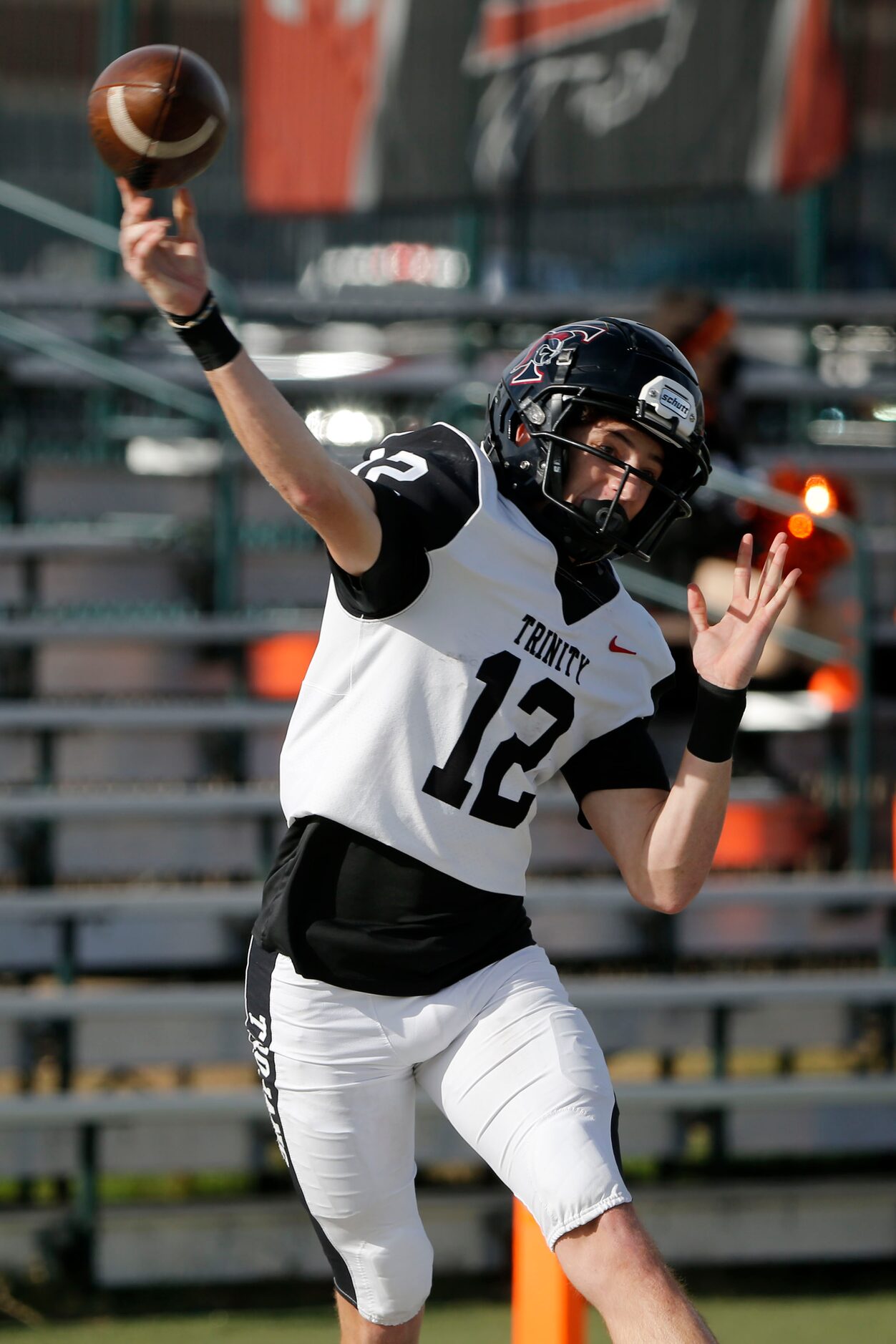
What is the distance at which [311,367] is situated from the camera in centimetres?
757

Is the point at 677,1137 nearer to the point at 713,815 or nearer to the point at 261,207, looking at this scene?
the point at 713,815

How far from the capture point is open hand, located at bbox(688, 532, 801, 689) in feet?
8.02

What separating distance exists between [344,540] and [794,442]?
5.59 meters

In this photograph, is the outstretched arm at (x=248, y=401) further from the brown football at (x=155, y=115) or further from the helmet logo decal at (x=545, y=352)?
the helmet logo decal at (x=545, y=352)

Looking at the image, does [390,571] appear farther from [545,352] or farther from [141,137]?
[141,137]

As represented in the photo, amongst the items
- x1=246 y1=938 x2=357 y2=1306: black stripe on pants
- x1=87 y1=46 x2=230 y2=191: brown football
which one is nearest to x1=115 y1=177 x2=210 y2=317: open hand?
x1=87 y1=46 x2=230 y2=191: brown football

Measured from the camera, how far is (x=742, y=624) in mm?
2504

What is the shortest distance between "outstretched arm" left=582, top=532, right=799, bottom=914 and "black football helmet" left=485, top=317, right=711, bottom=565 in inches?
5.8

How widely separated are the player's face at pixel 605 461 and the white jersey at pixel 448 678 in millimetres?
103

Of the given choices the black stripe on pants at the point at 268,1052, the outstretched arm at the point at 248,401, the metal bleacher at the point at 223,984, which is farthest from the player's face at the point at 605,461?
the metal bleacher at the point at 223,984

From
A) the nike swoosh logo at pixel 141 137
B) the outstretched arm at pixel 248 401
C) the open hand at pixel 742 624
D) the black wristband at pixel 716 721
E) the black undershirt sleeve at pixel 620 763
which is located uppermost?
the nike swoosh logo at pixel 141 137

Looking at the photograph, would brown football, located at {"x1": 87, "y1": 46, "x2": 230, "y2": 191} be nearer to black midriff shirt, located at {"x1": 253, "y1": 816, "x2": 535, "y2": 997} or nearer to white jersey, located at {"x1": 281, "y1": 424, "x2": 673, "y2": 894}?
white jersey, located at {"x1": 281, "y1": 424, "x2": 673, "y2": 894}

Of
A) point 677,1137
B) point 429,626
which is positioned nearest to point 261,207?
point 677,1137

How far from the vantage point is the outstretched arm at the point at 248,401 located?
2.13 meters
